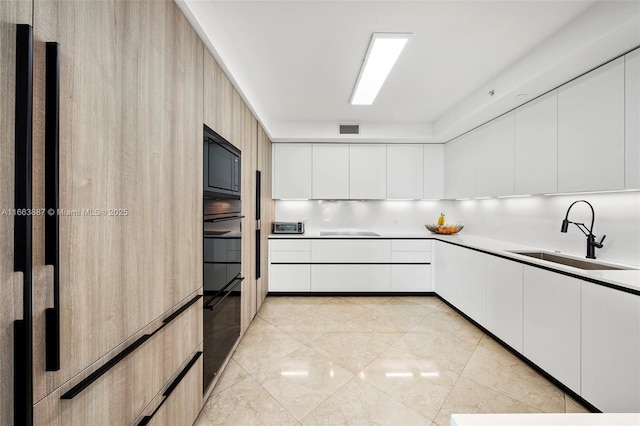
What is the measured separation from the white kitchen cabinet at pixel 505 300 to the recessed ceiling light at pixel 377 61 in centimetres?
213

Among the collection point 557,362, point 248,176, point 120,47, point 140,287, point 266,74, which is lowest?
point 557,362

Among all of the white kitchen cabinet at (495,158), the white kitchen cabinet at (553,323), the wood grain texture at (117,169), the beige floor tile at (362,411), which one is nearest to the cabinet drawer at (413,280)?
the white kitchen cabinet at (495,158)

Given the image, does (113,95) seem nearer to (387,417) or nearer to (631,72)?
(387,417)

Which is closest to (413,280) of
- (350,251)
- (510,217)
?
(350,251)

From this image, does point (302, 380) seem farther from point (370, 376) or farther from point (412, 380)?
point (412, 380)

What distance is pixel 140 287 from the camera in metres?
1.12

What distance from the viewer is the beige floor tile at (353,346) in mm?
2412

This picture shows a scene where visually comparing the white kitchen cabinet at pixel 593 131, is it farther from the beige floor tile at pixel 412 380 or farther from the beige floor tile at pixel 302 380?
the beige floor tile at pixel 302 380

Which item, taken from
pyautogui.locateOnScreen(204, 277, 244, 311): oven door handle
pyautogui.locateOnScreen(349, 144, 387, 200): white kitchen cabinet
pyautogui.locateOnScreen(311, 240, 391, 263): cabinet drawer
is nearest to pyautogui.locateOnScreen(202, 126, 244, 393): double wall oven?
pyautogui.locateOnScreen(204, 277, 244, 311): oven door handle

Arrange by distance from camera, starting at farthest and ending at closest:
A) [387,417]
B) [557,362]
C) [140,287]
A: [557,362], [387,417], [140,287]

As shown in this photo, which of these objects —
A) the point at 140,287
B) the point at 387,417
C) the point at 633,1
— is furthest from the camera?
the point at 387,417

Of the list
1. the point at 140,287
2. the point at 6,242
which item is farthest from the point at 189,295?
the point at 6,242

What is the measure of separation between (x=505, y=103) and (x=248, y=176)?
276 cm

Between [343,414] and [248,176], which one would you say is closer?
[343,414]
